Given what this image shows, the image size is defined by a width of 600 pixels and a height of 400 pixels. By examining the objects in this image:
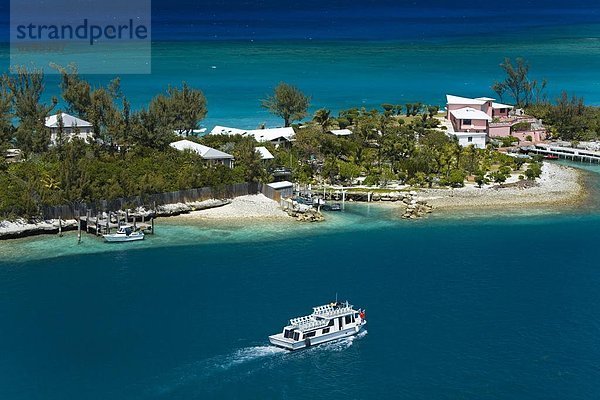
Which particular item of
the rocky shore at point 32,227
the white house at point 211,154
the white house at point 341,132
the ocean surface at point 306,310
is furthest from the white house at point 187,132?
the rocky shore at point 32,227

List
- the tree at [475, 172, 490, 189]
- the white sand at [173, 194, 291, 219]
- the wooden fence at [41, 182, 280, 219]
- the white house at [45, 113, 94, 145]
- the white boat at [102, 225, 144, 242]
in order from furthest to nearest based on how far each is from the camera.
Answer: the white house at [45, 113, 94, 145]
the tree at [475, 172, 490, 189]
the white sand at [173, 194, 291, 219]
the wooden fence at [41, 182, 280, 219]
the white boat at [102, 225, 144, 242]

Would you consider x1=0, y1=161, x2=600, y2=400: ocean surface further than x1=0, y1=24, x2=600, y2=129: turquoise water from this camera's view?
No

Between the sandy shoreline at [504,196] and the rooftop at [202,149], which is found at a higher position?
the rooftop at [202,149]

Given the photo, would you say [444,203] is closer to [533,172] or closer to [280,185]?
[533,172]

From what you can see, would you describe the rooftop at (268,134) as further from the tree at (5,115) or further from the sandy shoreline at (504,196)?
the tree at (5,115)

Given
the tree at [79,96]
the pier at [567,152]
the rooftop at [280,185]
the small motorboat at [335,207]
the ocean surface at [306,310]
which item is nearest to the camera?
the ocean surface at [306,310]

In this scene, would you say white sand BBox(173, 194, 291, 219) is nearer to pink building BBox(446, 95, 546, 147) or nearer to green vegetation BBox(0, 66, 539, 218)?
green vegetation BBox(0, 66, 539, 218)

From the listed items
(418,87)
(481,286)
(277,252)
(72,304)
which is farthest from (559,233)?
(418,87)

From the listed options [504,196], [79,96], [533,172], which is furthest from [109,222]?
[533,172]

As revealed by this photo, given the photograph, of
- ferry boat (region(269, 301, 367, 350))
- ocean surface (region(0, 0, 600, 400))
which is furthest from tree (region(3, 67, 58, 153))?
ferry boat (region(269, 301, 367, 350))
